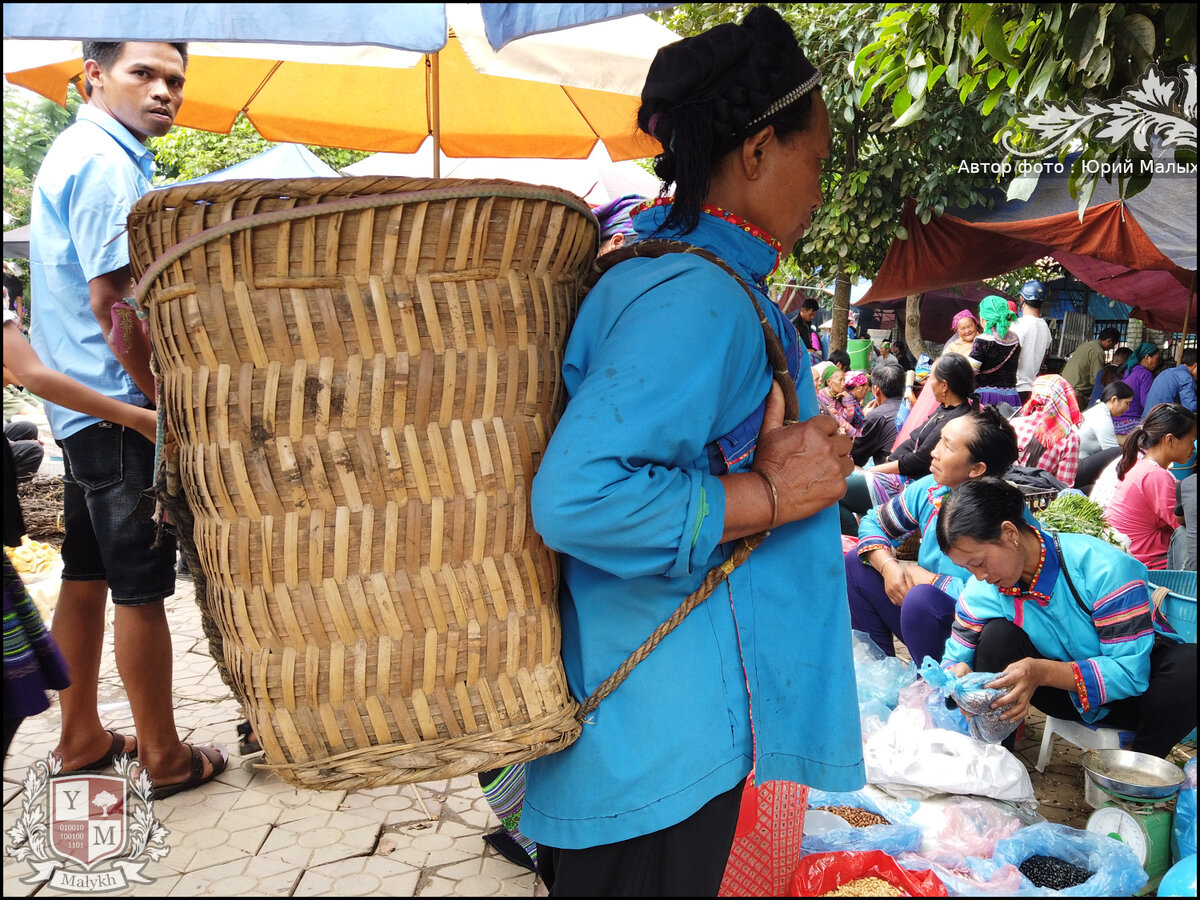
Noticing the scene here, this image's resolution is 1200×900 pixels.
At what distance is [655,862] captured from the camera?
1255 mm

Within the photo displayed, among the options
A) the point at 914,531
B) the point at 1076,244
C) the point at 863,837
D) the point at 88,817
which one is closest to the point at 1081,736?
the point at 863,837

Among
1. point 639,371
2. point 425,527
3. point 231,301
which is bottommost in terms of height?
point 425,527

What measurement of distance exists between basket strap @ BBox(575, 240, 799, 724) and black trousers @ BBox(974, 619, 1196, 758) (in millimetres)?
2209

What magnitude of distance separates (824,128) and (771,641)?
2.57 ft

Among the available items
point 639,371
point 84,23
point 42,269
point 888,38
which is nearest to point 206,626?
point 639,371

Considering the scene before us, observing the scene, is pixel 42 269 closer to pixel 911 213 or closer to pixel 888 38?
pixel 888 38

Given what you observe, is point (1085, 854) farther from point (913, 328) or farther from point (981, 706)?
point (913, 328)

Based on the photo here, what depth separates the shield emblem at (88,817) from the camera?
2.44m

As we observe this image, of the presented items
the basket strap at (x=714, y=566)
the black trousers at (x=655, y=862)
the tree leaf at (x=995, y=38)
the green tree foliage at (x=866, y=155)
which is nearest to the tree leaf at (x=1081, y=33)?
the tree leaf at (x=995, y=38)

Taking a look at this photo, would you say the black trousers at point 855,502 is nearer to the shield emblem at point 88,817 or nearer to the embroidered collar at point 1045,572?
the embroidered collar at point 1045,572

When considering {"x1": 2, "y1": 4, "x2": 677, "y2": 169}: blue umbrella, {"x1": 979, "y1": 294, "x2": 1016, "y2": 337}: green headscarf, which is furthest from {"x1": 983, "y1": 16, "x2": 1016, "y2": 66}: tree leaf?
{"x1": 979, "y1": 294, "x2": 1016, "y2": 337}: green headscarf

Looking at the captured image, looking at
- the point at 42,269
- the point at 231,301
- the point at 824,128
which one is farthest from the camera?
the point at 42,269

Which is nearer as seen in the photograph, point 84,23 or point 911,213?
point 84,23

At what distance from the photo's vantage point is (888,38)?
2.50 m
